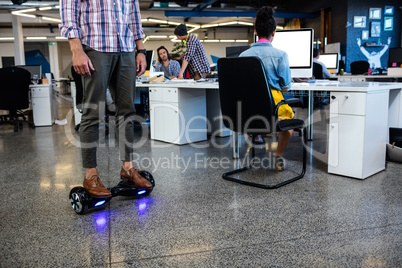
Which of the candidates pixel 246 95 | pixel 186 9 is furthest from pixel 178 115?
pixel 186 9

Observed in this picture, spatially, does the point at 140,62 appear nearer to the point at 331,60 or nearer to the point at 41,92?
the point at 41,92

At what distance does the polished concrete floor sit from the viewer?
165 centimetres

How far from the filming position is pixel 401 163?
10.7 feet

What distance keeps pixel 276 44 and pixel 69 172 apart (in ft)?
7.61

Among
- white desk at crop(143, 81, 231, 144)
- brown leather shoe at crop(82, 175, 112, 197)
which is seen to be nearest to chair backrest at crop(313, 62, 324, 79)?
white desk at crop(143, 81, 231, 144)

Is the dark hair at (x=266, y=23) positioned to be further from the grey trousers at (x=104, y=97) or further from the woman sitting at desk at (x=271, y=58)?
the grey trousers at (x=104, y=97)

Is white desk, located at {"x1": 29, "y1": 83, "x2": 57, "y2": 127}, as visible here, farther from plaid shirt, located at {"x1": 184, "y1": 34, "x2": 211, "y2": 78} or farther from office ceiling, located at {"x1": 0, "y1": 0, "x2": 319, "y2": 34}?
office ceiling, located at {"x1": 0, "y1": 0, "x2": 319, "y2": 34}

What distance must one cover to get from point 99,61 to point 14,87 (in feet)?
15.1

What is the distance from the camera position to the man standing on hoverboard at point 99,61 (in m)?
2.06

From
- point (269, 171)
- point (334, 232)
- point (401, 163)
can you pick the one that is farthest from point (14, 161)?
point (401, 163)

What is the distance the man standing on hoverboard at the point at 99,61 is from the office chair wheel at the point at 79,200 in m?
0.06

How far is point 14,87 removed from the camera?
599cm

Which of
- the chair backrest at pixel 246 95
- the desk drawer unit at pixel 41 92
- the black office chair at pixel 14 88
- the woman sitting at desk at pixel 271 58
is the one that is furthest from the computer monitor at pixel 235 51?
the desk drawer unit at pixel 41 92

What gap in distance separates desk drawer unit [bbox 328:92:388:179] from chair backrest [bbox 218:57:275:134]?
0.63m
